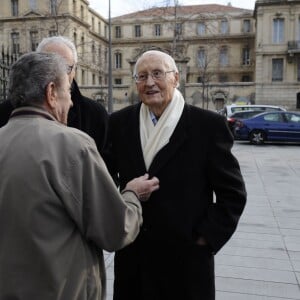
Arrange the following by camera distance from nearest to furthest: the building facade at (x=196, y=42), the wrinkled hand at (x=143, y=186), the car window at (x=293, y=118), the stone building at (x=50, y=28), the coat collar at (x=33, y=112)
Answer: the coat collar at (x=33, y=112)
the wrinkled hand at (x=143, y=186)
the car window at (x=293, y=118)
the building facade at (x=196, y=42)
the stone building at (x=50, y=28)

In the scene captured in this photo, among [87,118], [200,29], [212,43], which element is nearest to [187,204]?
[87,118]

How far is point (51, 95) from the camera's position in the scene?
1.86 m

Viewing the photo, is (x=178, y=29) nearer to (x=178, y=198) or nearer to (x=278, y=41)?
(x=278, y=41)

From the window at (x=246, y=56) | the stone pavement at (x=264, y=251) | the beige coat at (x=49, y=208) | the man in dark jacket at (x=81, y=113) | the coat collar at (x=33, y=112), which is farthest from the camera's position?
the window at (x=246, y=56)

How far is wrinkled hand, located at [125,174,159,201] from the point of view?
2301mm

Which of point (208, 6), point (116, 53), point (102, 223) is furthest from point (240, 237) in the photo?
point (208, 6)

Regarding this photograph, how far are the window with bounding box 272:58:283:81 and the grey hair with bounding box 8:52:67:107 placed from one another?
49861 millimetres

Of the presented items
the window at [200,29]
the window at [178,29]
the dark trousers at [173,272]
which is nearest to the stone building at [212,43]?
the window at [200,29]

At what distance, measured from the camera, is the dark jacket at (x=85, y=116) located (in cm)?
303

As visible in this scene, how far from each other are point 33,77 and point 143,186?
2.75 ft

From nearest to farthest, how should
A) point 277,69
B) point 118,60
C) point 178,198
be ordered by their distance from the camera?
1. point 178,198
2. point 277,69
3. point 118,60

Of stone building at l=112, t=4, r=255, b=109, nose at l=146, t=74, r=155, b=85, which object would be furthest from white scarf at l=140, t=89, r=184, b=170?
stone building at l=112, t=4, r=255, b=109

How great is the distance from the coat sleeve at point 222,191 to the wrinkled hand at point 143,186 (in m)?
0.36

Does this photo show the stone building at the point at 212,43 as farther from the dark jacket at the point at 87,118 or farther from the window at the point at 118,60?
the dark jacket at the point at 87,118
